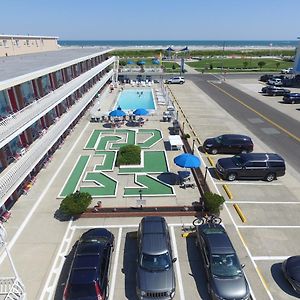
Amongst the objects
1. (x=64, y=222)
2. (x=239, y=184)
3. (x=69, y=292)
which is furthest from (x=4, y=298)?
(x=239, y=184)

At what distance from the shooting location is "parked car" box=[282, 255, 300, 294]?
12135 mm

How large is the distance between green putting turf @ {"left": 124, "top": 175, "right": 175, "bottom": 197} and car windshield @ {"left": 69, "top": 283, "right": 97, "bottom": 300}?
8548 millimetres

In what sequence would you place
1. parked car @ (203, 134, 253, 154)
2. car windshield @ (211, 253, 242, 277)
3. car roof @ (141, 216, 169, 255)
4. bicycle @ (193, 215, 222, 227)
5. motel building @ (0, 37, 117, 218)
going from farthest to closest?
parked car @ (203, 134, 253, 154) < bicycle @ (193, 215, 222, 227) < motel building @ (0, 37, 117, 218) < car roof @ (141, 216, 169, 255) < car windshield @ (211, 253, 242, 277)

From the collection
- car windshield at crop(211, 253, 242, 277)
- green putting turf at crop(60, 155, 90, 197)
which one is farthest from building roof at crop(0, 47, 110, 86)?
car windshield at crop(211, 253, 242, 277)

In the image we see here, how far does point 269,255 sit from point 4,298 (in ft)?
40.1

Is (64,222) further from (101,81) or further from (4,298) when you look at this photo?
(101,81)

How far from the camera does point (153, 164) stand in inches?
944

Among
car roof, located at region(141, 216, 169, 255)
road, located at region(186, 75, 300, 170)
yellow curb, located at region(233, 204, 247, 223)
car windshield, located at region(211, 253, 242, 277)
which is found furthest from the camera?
road, located at region(186, 75, 300, 170)

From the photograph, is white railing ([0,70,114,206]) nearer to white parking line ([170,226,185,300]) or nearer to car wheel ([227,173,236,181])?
white parking line ([170,226,185,300])

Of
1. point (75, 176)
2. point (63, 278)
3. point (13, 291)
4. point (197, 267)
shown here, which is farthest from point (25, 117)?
point (197, 267)

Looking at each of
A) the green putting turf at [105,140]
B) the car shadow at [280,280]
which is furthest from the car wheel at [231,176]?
the green putting turf at [105,140]

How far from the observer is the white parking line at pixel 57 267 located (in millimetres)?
12422

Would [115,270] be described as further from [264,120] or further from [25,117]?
[264,120]

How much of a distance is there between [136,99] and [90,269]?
40.9m
